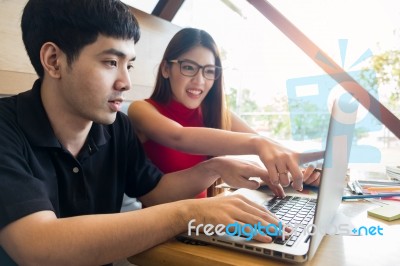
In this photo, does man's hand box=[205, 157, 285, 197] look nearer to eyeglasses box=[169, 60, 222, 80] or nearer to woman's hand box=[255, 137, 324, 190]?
woman's hand box=[255, 137, 324, 190]

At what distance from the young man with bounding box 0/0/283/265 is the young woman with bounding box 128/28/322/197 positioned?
3.4 inches

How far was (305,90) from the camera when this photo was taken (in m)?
1.12

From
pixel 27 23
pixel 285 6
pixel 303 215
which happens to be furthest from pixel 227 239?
pixel 285 6

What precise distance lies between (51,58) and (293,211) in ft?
2.28

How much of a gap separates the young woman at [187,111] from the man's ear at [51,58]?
37 centimetres

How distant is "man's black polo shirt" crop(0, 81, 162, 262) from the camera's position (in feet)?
Answer: 1.82

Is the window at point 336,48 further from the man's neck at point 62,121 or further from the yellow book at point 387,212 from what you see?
the man's neck at point 62,121

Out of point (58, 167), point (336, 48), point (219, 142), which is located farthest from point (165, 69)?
point (336, 48)

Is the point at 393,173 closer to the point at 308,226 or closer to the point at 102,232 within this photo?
the point at 308,226

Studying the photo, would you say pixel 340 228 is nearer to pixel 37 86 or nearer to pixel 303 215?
pixel 303 215

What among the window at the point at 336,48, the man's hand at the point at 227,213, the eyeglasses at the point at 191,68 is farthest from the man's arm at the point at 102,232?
the window at the point at 336,48

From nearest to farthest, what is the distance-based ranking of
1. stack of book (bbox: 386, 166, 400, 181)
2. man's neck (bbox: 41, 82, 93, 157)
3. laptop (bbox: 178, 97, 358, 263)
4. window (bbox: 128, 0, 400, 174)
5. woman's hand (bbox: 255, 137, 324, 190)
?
laptop (bbox: 178, 97, 358, 263), woman's hand (bbox: 255, 137, 324, 190), man's neck (bbox: 41, 82, 93, 157), stack of book (bbox: 386, 166, 400, 181), window (bbox: 128, 0, 400, 174)

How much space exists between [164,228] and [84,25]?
52cm

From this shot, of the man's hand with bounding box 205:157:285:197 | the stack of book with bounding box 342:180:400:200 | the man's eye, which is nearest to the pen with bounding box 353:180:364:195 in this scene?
the stack of book with bounding box 342:180:400:200
